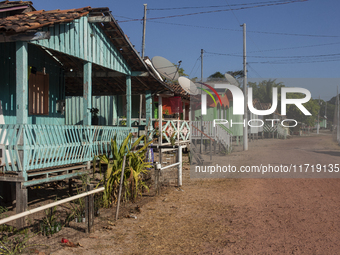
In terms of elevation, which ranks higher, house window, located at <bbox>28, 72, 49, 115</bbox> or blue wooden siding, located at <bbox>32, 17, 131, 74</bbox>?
blue wooden siding, located at <bbox>32, 17, 131, 74</bbox>

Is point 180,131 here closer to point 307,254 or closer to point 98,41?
point 98,41

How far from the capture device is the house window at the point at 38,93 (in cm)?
903

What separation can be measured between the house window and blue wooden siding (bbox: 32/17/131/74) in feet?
5.55

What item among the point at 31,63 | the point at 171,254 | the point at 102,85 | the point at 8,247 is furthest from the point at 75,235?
the point at 102,85

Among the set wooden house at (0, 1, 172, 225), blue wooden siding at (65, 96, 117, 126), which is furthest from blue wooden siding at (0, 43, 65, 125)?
blue wooden siding at (65, 96, 117, 126)

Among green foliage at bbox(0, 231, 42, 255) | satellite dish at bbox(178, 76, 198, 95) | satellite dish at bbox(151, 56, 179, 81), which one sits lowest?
green foliage at bbox(0, 231, 42, 255)

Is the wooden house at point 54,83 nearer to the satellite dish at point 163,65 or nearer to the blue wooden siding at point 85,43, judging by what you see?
the blue wooden siding at point 85,43

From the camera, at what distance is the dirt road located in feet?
17.4

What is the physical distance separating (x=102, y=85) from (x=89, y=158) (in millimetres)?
4775

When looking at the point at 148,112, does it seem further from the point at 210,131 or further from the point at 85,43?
the point at 210,131

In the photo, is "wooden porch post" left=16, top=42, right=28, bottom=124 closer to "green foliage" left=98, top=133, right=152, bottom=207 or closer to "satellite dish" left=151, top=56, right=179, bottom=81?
"green foliage" left=98, top=133, right=152, bottom=207

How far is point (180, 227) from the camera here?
21.0ft

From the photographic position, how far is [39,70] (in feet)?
30.9

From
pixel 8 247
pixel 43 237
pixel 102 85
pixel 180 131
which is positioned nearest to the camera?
pixel 8 247
